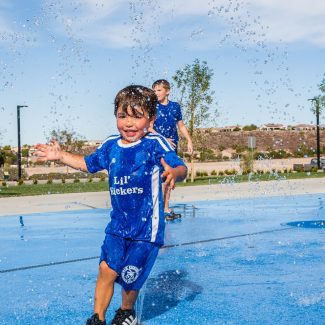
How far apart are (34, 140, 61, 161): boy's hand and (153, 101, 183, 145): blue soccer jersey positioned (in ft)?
13.0

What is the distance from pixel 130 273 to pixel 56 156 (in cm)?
84

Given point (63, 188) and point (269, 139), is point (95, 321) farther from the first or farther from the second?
point (269, 139)

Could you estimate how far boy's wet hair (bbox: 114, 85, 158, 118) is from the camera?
3299 millimetres

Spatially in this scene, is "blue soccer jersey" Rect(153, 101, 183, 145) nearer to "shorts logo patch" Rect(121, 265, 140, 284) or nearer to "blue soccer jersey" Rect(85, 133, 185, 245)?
"blue soccer jersey" Rect(85, 133, 185, 245)

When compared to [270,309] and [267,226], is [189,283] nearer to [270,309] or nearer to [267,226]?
[270,309]

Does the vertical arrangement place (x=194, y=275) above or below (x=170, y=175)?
below

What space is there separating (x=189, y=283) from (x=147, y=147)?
1.38 metres

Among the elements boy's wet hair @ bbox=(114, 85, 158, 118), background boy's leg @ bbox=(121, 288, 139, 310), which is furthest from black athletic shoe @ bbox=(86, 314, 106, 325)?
boy's wet hair @ bbox=(114, 85, 158, 118)

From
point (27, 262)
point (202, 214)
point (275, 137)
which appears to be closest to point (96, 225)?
point (202, 214)

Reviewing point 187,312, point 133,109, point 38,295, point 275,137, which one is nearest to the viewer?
point 133,109

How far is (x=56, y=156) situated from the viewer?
3555 millimetres

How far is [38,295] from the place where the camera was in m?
4.08

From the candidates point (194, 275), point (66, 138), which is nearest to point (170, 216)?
point (194, 275)

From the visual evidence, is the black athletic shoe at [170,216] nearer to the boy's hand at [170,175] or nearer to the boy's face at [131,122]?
the boy's face at [131,122]
